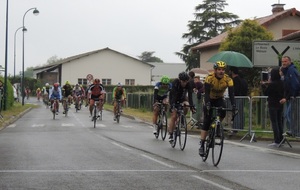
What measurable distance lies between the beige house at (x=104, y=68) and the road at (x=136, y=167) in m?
66.0

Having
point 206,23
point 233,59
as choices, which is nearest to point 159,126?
point 233,59

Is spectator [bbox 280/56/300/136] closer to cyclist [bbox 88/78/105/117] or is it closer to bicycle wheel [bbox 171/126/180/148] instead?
bicycle wheel [bbox 171/126/180/148]

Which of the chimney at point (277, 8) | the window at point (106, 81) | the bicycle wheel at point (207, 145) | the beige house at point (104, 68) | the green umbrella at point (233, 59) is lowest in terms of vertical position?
the bicycle wheel at point (207, 145)

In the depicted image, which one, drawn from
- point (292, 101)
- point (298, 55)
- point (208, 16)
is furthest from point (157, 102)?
point (208, 16)

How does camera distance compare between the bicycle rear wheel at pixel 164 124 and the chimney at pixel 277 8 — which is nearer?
the bicycle rear wheel at pixel 164 124

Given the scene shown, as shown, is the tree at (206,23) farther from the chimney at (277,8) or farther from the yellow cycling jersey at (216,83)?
the yellow cycling jersey at (216,83)

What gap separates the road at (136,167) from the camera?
837 centimetres

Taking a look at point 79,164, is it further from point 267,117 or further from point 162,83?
point 267,117

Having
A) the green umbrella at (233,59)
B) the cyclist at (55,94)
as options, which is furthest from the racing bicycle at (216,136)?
the cyclist at (55,94)

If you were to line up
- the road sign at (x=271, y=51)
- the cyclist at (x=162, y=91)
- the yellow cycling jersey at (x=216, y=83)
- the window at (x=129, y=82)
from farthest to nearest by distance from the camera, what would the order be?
the window at (x=129, y=82), the road sign at (x=271, y=51), the cyclist at (x=162, y=91), the yellow cycling jersey at (x=216, y=83)

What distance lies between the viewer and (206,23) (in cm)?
7181

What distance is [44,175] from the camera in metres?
9.06

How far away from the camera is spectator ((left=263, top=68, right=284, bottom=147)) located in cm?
1460

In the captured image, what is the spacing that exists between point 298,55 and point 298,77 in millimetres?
4301
